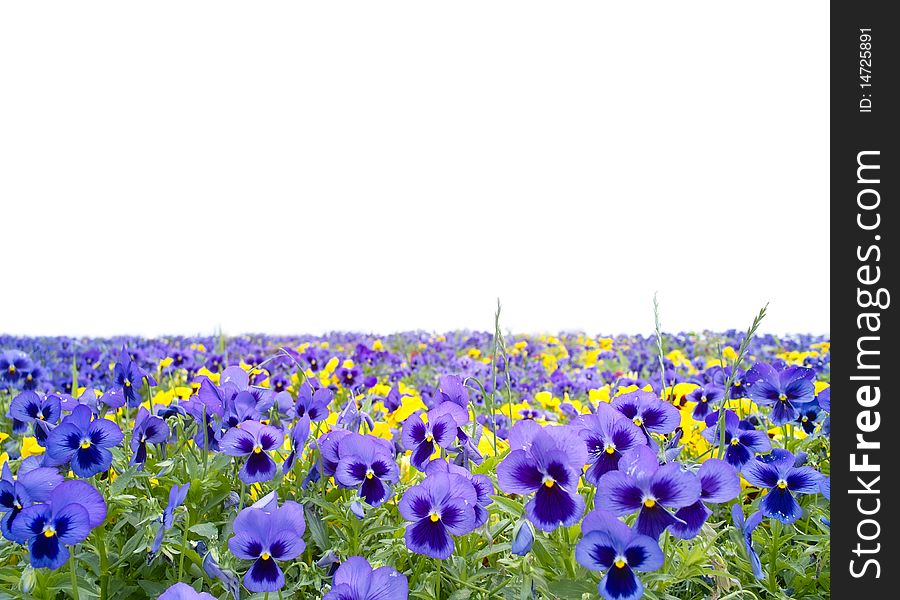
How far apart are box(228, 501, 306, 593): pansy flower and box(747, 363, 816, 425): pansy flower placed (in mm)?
2152

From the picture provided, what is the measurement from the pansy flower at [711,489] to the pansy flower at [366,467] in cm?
83

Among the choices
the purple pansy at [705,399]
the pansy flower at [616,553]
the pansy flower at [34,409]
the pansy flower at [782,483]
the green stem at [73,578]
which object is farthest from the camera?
the purple pansy at [705,399]

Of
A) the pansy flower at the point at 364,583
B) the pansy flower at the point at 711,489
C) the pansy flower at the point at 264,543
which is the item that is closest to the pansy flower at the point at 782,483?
the pansy flower at the point at 711,489

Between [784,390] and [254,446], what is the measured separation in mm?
2169

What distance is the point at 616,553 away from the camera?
1740 millimetres

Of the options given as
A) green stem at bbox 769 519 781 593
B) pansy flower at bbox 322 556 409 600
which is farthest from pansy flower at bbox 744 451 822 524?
pansy flower at bbox 322 556 409 600

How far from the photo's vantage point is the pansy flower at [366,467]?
87.0 inches

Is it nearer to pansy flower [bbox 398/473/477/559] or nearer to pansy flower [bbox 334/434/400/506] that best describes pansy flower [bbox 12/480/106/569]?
pansy flower [bbox 334/434/400/506]

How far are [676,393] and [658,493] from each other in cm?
252

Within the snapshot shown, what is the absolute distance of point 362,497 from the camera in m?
2.32

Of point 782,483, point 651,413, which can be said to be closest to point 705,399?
point 782,483

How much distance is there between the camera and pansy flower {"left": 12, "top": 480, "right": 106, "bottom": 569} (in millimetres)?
1917

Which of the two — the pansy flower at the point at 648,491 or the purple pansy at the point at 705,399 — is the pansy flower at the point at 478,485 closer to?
the pansy flower at the point at 648,491
